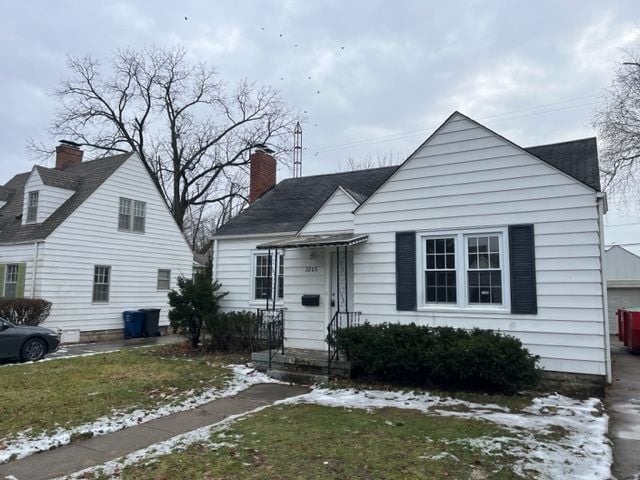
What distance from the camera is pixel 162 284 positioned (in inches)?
766

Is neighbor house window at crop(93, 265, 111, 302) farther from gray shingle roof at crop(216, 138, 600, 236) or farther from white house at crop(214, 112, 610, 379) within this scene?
white house at crop(214, 112, 610, 379)

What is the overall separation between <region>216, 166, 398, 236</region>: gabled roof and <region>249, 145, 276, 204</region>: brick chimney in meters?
0.63

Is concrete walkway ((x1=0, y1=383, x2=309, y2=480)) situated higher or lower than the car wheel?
lower

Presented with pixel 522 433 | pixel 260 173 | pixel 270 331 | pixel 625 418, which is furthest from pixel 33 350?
pixel 625 418

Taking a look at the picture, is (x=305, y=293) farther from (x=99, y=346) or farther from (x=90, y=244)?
(x=90, y=244)

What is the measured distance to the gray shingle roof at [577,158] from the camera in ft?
26.0

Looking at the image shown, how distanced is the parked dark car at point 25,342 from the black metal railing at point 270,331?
5.40 meters

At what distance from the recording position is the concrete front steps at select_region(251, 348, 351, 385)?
8.65 meters

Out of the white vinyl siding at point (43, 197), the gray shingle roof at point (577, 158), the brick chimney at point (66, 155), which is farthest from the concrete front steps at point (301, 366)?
the brick chimney at point (66, 155)

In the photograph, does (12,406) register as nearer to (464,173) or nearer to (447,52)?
(464,173)

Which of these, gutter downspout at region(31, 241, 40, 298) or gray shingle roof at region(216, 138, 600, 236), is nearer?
gray shingle roof at region(216, 138, 600, 236)

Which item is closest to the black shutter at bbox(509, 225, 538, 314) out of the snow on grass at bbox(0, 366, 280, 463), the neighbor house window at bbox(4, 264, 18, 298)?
the snow on grass at bbox(0, 366, 280, 463)

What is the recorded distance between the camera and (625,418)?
20.6 feet

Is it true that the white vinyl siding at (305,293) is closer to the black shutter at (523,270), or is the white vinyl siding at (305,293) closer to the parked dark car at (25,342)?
the black shutter at (523,270)
